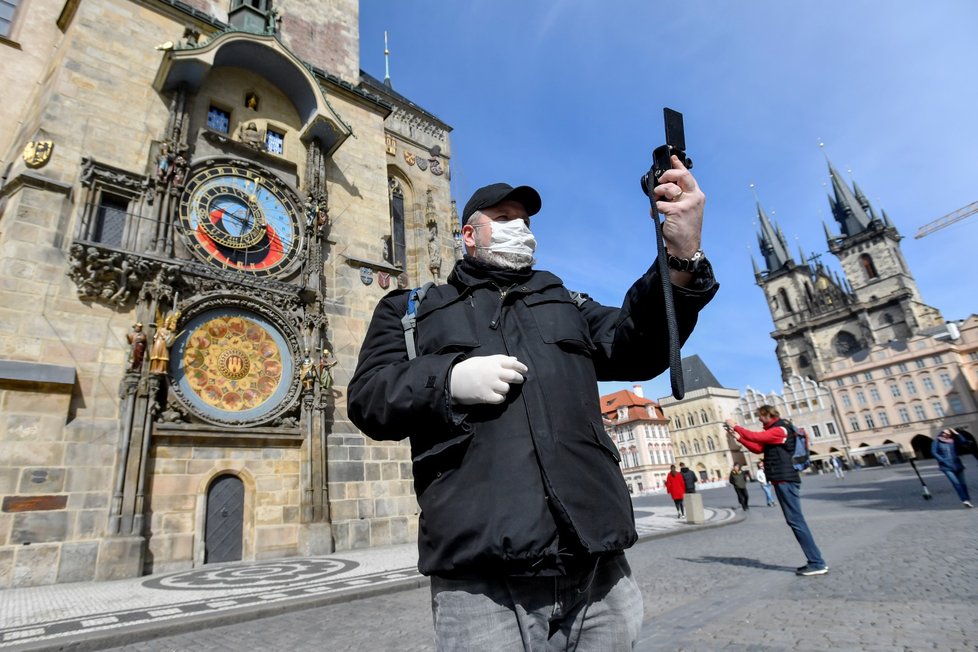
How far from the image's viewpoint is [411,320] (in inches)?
69.7

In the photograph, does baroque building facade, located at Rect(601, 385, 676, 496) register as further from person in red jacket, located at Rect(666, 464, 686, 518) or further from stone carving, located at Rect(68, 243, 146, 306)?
stone carving, located at Rect(68, 243, 146, 306)

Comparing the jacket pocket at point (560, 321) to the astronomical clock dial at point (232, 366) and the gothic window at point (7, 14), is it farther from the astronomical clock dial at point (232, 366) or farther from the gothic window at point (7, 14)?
the gothic window at point (7, 14)

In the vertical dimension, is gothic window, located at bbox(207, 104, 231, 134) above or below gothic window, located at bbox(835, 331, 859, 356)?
below

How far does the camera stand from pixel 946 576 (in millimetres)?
4426

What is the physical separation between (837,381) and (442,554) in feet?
231

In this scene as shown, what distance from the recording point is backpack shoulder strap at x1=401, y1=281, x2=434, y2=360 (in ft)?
5.66

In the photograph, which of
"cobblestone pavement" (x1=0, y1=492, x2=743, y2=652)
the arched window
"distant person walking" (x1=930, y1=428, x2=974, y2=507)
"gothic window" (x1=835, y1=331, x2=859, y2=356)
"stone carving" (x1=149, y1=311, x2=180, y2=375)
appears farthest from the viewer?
"gothic window" (x1=835, y1=331, x2=859, y2=356)

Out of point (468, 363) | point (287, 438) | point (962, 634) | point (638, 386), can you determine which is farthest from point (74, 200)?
point (638, 386)

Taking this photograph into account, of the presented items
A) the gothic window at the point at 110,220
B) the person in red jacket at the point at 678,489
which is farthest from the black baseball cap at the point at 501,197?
the person in red jacket at the point at 678,489

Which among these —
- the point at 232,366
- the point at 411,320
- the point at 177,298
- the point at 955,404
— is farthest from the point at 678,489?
the point at 955,404

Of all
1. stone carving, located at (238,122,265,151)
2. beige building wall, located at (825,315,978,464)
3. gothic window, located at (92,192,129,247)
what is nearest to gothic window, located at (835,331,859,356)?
beige building wall, located at (825,315,978,464)

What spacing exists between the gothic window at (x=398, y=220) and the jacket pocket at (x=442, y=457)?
50.4 ft

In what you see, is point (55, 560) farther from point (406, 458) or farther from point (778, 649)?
point (778, 649)

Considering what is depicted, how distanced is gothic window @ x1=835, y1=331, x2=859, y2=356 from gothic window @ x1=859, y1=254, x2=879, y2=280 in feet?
27.8
